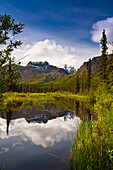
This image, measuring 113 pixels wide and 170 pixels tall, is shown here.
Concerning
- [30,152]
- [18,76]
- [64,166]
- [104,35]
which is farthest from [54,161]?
[104,35]

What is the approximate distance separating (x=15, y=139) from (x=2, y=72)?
736 cm

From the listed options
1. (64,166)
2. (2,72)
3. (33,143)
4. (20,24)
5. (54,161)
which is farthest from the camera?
(33,143)

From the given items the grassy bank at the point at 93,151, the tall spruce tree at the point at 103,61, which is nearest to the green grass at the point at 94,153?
the grassy bank at the point at 93,151

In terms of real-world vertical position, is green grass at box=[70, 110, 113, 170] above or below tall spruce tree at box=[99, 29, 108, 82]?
below

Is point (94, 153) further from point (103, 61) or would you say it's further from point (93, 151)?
point (103, 61)

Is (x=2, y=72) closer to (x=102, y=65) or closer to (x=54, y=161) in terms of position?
(x=54, y=161)

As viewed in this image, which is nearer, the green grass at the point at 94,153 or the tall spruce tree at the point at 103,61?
the green grass at the point at 94,153

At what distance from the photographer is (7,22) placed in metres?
4.45

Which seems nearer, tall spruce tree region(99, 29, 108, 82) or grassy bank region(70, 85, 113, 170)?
grassy bank region(70, 85, 113, 170)

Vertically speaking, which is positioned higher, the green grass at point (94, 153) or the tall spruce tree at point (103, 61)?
the tall spruce tree at point (103, 61)

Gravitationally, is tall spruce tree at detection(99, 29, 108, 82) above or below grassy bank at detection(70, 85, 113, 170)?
above

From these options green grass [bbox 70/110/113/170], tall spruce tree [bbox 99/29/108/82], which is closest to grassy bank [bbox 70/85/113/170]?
green grass [bbox 70/110/113/170]

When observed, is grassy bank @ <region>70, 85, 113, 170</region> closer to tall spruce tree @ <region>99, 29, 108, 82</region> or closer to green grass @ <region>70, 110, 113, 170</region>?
green grass @ <region>70, 110, 113, 170</region>

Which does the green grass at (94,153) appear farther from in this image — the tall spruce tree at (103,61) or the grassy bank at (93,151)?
the tall spruce tree at (103,61)
